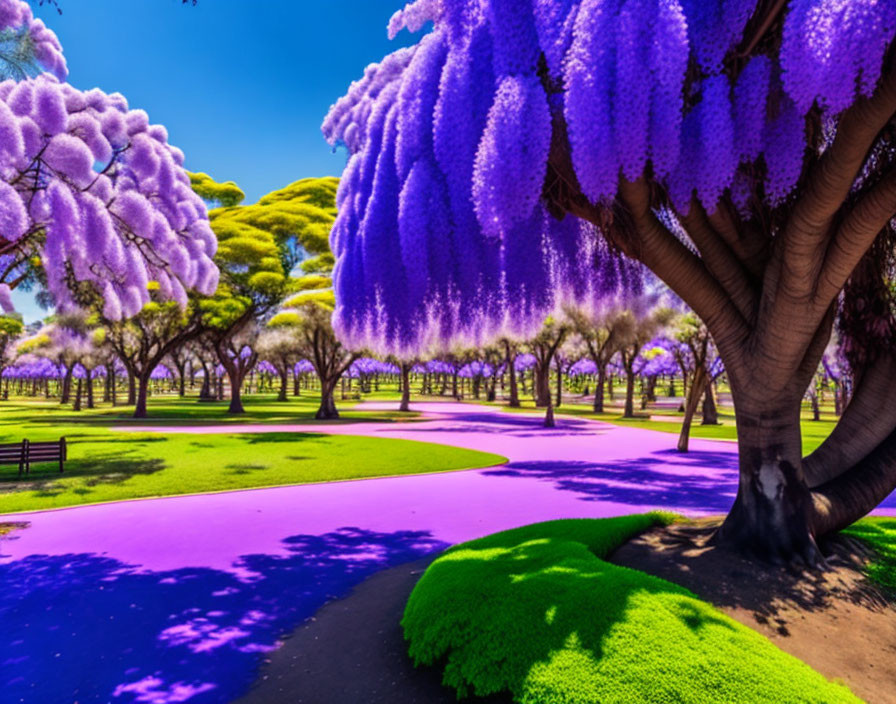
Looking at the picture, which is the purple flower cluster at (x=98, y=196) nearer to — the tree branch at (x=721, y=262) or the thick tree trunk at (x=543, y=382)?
the tree branch at (x=721, y=262)

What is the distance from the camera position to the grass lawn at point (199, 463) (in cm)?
1227

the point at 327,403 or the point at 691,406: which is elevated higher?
the point at 691,406

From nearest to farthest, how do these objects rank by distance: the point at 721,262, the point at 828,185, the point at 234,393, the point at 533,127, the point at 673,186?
the point at 533,127, the point at 673,186, the point at 828,185, the point at 721,262, the point at 234,393

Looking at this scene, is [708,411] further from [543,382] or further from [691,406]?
[691,406]

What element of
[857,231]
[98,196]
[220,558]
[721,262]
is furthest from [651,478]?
[98,196]

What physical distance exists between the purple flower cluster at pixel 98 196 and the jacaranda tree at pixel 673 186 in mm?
4704

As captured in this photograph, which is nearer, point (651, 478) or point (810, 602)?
point (810, 602)

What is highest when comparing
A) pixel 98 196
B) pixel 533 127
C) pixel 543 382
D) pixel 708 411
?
pixel 98 196

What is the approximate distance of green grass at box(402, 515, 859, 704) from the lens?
3354 millimetres

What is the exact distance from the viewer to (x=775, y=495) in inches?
228

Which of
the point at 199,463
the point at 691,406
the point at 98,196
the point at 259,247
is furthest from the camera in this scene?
the point at 259,247

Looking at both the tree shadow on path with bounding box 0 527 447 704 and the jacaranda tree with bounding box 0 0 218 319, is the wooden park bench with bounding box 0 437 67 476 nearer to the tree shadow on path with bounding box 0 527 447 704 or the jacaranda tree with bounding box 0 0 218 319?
the jacaranda tree with bounding box 0 0 218 319

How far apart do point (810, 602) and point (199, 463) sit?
15.6 meters

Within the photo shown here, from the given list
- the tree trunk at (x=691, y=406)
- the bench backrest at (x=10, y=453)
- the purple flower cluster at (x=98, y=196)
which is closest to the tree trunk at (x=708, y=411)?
the tree trunk at (x=691, y=406)
